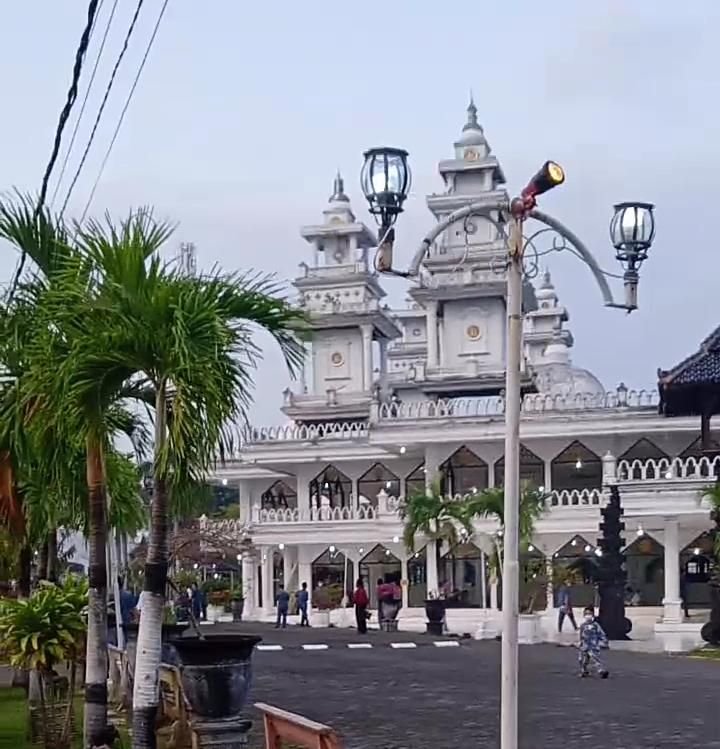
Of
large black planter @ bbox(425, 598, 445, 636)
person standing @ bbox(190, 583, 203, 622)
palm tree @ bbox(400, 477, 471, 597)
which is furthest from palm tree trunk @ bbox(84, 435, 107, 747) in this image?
person standing @ bbox(190, 583, 203, 622)

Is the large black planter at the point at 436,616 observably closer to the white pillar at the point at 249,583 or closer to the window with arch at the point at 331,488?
the window with arch at the point at 331,488

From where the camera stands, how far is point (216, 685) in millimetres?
10633

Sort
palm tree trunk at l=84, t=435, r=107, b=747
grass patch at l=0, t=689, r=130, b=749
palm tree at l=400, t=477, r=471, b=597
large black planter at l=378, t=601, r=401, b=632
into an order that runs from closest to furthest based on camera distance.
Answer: palm tree trunk at l=84, t=435, r=107, b=747 → grass patch at l=0, t=689, r=130, b=749 → palm tree at l=400, t=477, r=471, b=597 → large black planter at l=378, t=601, r=401, b=632

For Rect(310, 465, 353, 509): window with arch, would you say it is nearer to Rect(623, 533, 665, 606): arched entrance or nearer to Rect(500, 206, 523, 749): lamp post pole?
Rect(623, 533, 665, 606): arched entrance

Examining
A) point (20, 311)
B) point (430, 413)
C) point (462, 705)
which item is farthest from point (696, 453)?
point (20, 311)

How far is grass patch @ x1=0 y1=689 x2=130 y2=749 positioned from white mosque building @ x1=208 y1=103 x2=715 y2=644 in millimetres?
18024

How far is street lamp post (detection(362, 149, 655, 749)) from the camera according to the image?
7.95 meters

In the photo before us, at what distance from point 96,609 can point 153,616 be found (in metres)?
2.04

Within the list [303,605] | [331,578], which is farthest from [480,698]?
[331,578]

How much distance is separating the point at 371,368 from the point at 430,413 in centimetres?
1098

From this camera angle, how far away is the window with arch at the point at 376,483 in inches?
1916

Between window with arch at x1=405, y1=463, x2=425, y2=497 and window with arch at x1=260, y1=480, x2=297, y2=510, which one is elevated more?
window with arch at x1=405, y1=463, x2=425, y2=497

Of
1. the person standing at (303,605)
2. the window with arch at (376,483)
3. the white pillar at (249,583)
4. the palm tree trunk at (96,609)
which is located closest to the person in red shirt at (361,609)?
the person standing at (303,605)

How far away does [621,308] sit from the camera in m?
9.45
